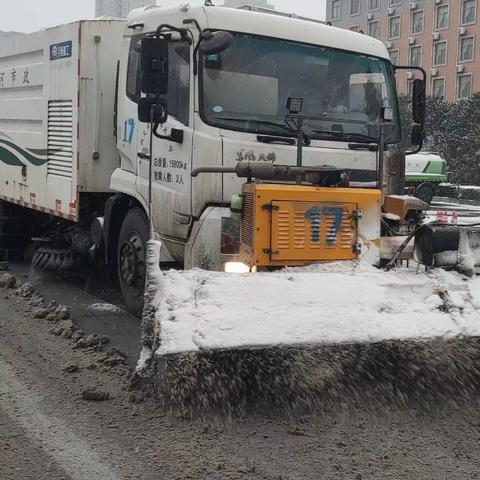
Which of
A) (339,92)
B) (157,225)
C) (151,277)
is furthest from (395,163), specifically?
(151,277)

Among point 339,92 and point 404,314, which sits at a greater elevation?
point 339,92

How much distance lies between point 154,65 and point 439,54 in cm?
5259

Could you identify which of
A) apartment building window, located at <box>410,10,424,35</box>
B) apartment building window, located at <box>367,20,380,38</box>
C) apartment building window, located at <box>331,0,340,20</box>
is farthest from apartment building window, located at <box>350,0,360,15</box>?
apartment building window, located at <box>410,10,424,35</box>

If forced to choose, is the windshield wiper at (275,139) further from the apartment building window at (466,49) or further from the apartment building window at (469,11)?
the apartment building window at (469,11)

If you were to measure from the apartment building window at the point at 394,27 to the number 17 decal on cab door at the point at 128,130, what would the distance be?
54980 millimetres

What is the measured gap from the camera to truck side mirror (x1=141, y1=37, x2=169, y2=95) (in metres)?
5.13

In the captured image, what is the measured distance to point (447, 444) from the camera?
12.2ft

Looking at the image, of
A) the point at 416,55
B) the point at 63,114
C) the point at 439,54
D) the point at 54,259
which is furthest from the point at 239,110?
the point at 416,55

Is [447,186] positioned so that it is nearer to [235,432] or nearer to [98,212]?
[98,212]

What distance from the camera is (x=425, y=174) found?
78.5 feet

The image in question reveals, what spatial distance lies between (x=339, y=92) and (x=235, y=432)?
306cm

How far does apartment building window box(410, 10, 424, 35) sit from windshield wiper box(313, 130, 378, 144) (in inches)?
2097

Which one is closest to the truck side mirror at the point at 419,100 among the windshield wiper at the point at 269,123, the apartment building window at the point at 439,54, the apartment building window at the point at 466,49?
the windshield wiper at the point at 269,123

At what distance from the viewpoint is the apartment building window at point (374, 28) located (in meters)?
59.2
